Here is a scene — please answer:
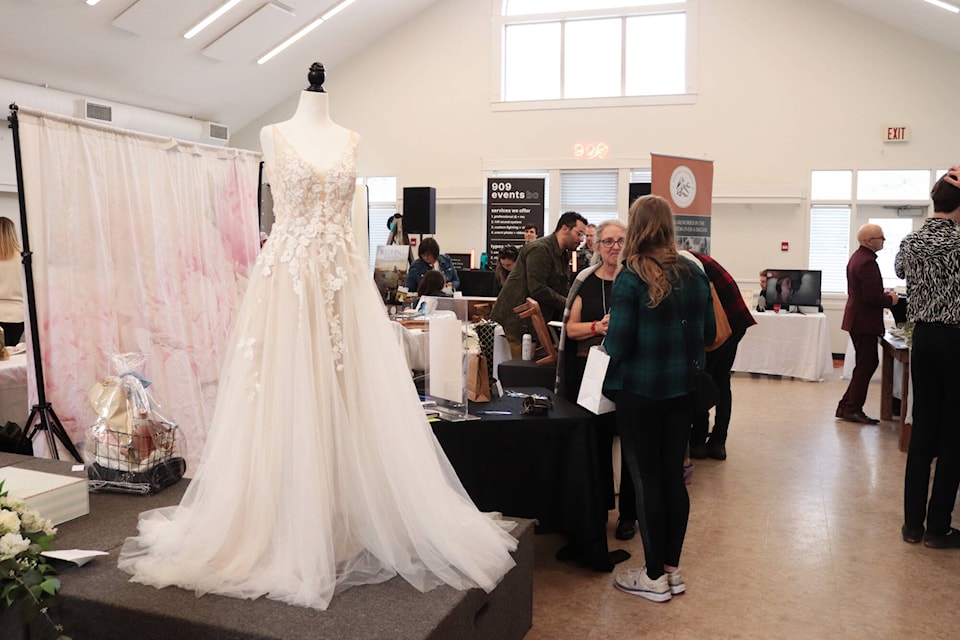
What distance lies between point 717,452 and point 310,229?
11.9ft

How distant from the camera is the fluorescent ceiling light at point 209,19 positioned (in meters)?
9.17

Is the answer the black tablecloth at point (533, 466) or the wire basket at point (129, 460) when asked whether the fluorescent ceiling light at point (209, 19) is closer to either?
Result: the wire basket at point (129, 460)

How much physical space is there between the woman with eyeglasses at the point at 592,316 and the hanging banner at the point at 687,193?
1.90 metres

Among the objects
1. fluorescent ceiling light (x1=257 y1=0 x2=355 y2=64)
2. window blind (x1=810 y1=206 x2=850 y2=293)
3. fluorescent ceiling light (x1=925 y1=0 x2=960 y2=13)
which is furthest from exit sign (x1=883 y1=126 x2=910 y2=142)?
fluorescent ceiling light (x1=257 y1=0 x2=355 y2=64)

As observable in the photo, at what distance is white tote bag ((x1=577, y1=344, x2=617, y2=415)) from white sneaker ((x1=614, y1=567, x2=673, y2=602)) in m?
0.65

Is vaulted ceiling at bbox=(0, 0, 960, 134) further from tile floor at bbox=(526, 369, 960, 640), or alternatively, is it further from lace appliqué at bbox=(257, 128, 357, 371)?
lace appliqué at bbox=(257, 128, 357, 371)

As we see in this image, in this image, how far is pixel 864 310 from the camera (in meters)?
6.29

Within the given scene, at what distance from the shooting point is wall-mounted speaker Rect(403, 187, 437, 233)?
32.9 feet

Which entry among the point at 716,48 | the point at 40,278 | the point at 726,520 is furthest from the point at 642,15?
the point at 40,278

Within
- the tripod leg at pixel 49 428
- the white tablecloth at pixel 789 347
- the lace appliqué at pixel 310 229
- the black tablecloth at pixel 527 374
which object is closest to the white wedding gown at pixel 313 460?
the lace appliqué at pixel 310 229

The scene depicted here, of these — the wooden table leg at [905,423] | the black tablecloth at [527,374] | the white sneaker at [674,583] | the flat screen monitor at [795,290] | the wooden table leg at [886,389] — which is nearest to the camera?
the white sneaker at [674,583]

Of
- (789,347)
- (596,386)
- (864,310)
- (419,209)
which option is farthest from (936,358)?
(419,209)

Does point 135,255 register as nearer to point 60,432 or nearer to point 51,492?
point 60,432

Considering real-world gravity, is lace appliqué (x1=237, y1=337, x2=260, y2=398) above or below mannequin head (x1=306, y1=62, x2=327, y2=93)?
below
